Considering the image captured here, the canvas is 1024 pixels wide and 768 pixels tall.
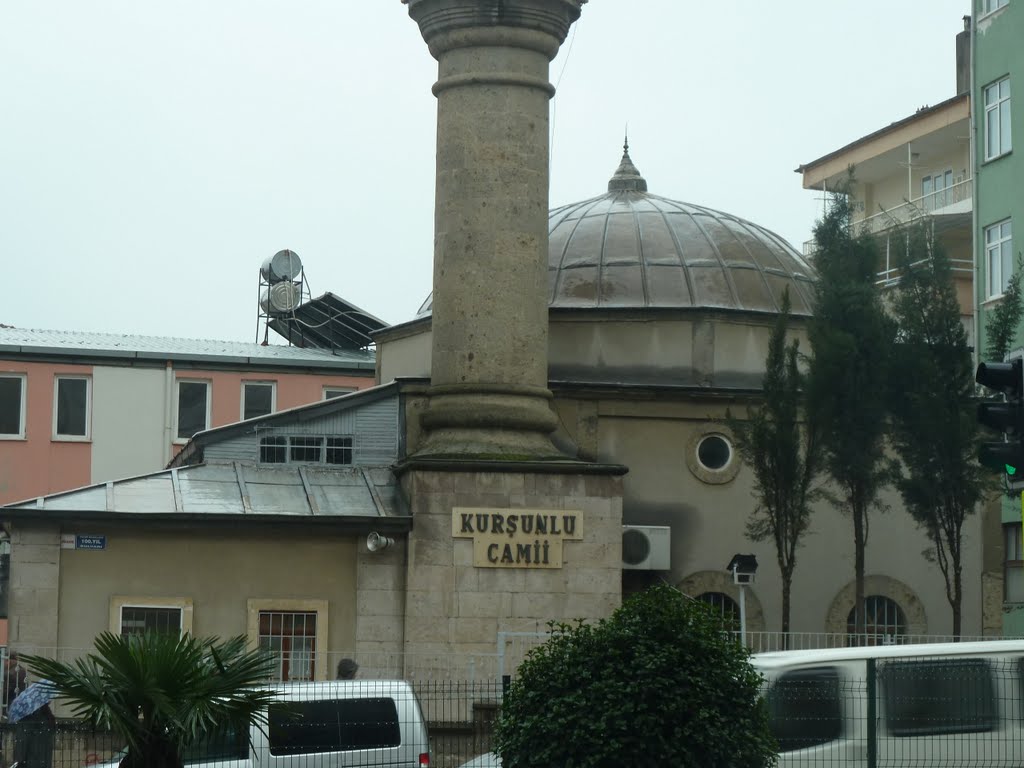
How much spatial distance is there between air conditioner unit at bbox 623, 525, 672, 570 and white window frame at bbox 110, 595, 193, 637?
7.08m

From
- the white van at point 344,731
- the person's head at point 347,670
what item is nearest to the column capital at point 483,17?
the person's head at point 347,670

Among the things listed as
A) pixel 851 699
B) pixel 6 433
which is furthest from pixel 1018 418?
pixel 6 433

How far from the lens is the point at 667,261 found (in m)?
33.3

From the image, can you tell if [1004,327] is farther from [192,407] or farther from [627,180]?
[192,407]

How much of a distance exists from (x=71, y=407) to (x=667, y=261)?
730 inches

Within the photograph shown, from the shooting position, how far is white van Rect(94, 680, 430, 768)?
1641 centimetres

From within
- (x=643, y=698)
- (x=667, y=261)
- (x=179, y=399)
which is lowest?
(x=643, y=698)

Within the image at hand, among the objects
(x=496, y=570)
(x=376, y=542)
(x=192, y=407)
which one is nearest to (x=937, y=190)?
(x=192, y=407)

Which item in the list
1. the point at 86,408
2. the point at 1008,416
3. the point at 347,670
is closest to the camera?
the point at 1008,416

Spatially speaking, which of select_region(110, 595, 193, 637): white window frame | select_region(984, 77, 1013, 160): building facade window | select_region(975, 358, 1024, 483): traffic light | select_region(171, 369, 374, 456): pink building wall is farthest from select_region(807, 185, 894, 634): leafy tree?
select_region(171, 369, 374, 456): pink building wall

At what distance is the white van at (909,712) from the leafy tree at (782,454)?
38.6ft

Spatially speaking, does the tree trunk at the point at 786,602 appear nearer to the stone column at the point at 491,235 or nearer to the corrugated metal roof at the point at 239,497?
the stone column at the point at 491,235

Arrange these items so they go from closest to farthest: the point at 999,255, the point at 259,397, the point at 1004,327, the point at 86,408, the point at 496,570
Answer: the point at 496,570, the point at 1004,327, the point at 999,255, the point at 86,408, the point at 259,397

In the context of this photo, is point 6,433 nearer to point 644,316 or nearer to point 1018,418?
point 644,316
